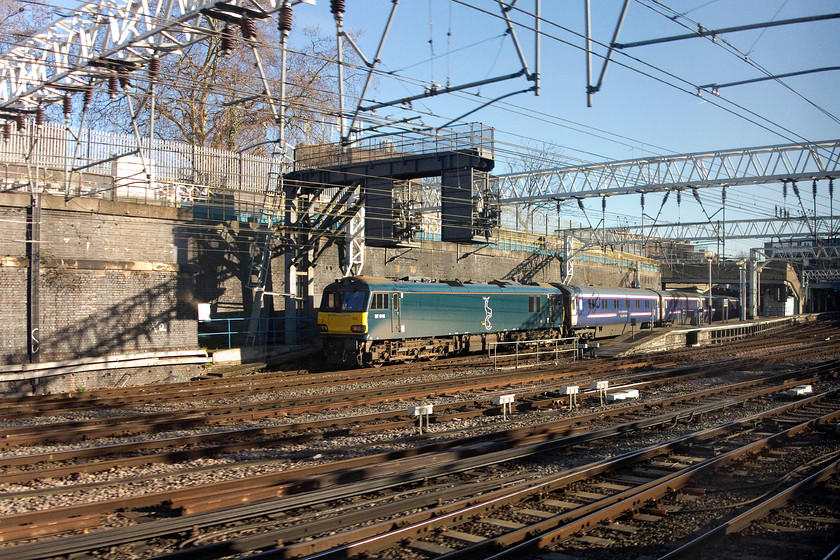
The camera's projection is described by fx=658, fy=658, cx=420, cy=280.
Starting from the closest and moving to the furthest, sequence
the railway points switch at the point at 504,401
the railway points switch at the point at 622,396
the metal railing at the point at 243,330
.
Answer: the railway points switch at the point at 504,401 → the railway points switch at the point at 622,396 → the metal railing at the point at 243,330

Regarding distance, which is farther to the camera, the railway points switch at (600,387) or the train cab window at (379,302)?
the train cab window at (379,302)

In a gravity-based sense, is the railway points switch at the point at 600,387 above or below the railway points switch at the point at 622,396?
above

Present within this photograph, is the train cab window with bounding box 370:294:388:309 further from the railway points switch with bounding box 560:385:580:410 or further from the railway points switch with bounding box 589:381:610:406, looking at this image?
the railway points switch with bounding box 589:381:610:406

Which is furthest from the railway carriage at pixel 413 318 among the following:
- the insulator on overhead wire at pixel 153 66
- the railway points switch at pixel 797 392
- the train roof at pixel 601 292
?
the railway points switch at pixel 797 392

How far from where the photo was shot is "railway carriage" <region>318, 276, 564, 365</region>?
72.5ft

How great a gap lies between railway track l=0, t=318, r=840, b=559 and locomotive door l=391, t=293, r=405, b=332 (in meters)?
8.34

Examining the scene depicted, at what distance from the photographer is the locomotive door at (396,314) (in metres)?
22.7

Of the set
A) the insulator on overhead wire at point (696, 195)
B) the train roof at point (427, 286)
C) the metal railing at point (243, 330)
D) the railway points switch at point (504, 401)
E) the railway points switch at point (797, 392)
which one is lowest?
the railway points switch at point (797, 392)

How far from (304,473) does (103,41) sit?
10.1m

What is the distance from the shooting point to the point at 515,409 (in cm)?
1432

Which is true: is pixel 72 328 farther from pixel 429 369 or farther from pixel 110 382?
pixel 429 369

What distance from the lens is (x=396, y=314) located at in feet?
74.7

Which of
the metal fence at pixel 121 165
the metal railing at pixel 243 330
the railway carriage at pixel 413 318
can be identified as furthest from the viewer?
the metal railing at pixel 243 330

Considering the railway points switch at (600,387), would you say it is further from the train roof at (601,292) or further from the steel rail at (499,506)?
the train roof at (601,292)
